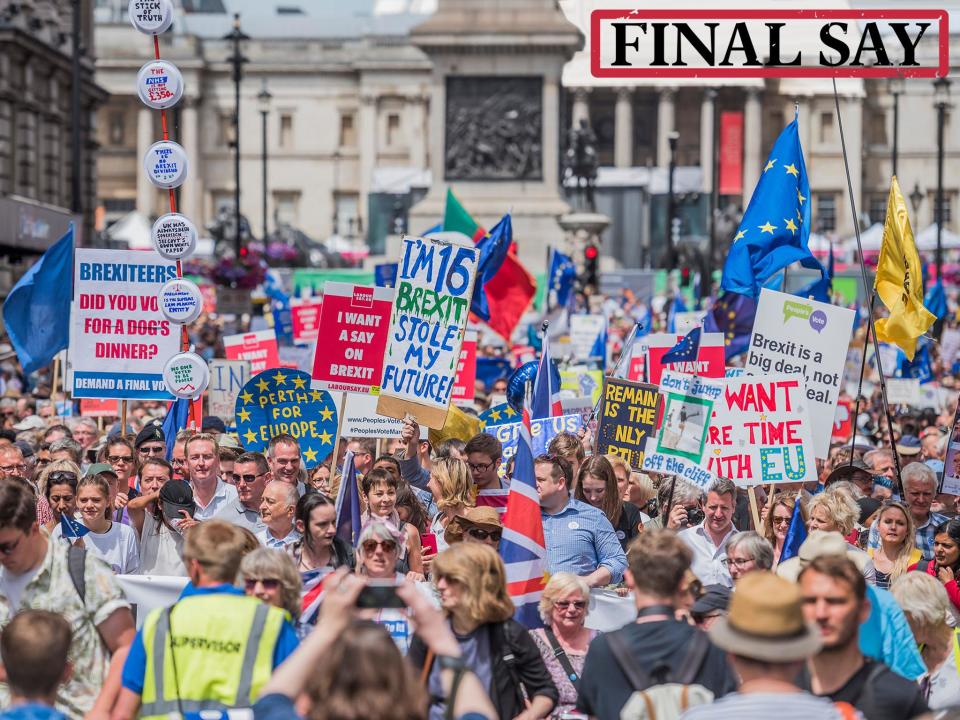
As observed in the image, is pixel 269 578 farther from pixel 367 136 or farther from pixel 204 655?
pixel 367 136

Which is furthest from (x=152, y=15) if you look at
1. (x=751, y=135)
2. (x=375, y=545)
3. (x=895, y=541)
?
(x=751, y=135)

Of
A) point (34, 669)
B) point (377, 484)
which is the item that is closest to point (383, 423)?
point (377, 484)

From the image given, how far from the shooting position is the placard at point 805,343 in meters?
11.2

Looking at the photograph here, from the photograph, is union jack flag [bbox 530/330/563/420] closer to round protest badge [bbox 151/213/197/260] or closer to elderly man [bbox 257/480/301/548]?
round protest badge [bbox 151/213/197/260]

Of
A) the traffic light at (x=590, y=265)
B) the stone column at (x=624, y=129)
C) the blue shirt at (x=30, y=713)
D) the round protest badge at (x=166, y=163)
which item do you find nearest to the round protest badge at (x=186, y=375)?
the round protest badge at (x=166, y=163)

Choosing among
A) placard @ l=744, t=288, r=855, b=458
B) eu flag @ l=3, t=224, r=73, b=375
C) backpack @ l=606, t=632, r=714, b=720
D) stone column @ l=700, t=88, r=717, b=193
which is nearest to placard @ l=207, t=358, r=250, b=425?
eu flag @ l=3, t=224, r=73, b=375

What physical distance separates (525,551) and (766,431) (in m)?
2.77

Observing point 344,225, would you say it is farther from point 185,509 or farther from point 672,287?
point 185,509

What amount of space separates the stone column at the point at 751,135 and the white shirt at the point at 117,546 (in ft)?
304

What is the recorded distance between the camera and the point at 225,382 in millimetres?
15664

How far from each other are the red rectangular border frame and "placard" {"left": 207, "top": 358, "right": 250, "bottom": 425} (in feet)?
22.4

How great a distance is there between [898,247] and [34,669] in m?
9.62

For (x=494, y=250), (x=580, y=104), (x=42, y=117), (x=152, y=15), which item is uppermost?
(x=580, y=104)

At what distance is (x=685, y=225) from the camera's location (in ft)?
238
